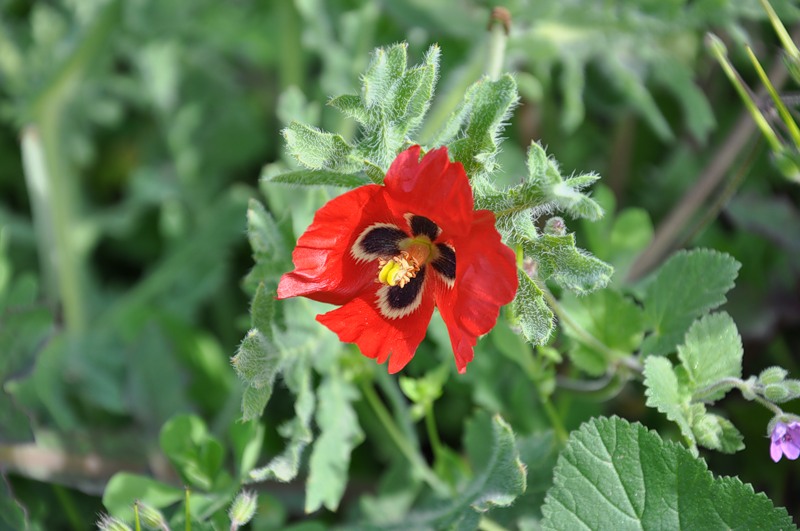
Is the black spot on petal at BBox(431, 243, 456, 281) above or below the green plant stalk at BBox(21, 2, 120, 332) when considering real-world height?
above

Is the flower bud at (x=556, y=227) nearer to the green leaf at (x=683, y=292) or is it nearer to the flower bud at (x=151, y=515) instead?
the green leaf at (x=683, y=292)

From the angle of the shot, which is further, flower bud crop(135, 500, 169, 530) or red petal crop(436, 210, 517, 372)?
flower bud crop(135, 500, 169, 530)

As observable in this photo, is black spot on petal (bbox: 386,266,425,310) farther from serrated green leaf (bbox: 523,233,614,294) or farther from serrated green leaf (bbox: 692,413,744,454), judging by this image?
serrated green leaf (bbox: 692,413,744,454)

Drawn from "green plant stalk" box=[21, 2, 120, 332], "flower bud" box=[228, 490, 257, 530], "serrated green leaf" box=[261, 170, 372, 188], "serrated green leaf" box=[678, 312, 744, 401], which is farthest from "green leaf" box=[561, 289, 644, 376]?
"green plant stalk" box=[21, 2, 120, 332]

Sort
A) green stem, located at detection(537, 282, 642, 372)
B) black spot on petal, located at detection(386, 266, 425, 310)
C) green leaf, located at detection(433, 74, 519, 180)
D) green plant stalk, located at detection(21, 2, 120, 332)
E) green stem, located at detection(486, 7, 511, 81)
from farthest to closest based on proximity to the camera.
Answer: green plant stalk, located at detection(21, 2, 120, 332), green stem, located at detection(486, 7, 511, 81), green stem, located at detection(537, 282, 642, 372), black spot on petal, located at detection(386, 266, 425, 310), green leaf, located at detection(433, 74, 519, 180)

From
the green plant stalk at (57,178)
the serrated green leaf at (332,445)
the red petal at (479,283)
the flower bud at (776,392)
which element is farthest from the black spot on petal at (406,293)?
the green plant stalk at (57,178)

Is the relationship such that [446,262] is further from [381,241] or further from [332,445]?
[332,445]

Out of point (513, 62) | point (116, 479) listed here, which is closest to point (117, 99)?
point (513, 62)
